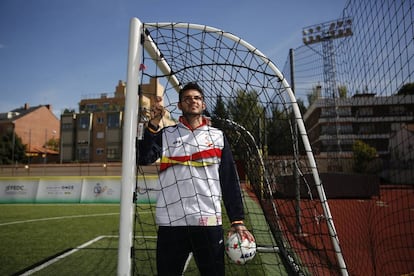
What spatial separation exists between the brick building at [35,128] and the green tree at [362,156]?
41.7 meters

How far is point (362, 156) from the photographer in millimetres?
26609

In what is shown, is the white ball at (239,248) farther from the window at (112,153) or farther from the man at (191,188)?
the window at (112,153)

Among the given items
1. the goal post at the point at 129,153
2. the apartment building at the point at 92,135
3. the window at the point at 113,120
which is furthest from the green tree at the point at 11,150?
the goal post at the point at 129,153

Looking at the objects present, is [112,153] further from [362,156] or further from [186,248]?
[186,248]

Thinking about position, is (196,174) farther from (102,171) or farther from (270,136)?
(102,171)

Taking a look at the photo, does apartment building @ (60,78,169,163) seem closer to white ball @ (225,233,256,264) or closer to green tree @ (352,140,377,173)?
green tree @ (352,140,377,173)

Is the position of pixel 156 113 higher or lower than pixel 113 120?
lower

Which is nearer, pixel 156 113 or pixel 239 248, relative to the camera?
pixel 239 248

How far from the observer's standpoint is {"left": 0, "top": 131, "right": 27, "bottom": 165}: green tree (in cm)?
4156

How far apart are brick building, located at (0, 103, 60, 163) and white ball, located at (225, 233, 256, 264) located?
4727 centimetres

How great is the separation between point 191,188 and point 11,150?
160 ft

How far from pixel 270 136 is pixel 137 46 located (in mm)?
2967

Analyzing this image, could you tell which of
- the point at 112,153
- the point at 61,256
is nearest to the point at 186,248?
the point at 61,256

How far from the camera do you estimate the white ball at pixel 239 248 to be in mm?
2262
